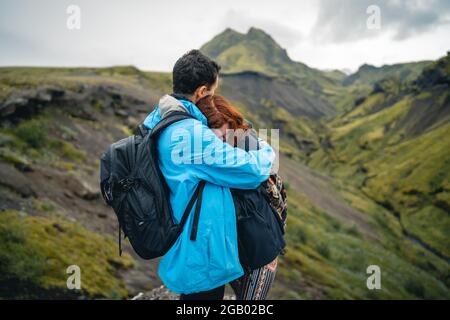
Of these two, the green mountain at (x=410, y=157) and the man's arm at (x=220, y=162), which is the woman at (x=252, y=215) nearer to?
the man's arm at (x=220, y=162)

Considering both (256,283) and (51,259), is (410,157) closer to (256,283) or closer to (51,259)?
(51,259)

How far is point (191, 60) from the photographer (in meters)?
3.04

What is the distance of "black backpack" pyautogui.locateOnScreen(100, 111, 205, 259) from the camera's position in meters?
2.86

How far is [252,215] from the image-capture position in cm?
287

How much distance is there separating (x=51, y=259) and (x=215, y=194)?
7.32 m

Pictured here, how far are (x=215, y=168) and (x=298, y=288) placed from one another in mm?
13594

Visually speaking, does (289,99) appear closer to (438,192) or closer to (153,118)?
(438,192)

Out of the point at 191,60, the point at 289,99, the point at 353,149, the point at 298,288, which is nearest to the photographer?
the point at 191,60

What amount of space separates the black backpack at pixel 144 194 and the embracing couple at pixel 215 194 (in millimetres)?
53

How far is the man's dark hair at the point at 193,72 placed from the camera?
303cm
